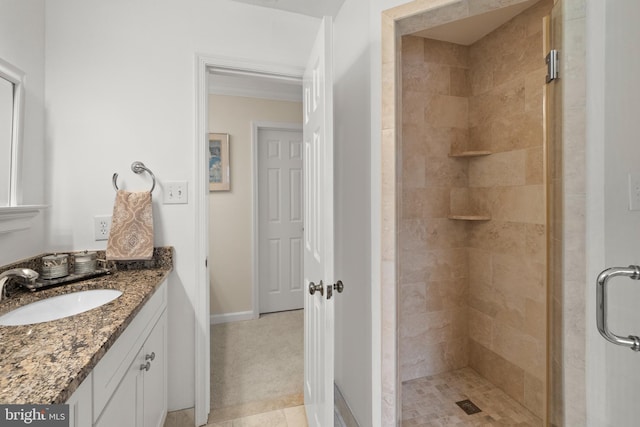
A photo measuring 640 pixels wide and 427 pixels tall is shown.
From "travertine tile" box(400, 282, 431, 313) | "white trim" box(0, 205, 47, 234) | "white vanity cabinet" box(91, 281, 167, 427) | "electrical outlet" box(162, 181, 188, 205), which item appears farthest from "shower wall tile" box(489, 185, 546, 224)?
"white trim" box(0, 205, 47, 234)

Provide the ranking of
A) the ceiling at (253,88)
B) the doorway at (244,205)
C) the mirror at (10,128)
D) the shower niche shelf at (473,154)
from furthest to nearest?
the doorway at (244,205)
the ceiling at (253,88)
the shower niche shelf at (473,154)
the mirror at (10,128)

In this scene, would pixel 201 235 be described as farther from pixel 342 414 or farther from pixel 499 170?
pixel 499 170

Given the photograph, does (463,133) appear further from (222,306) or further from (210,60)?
(222,306)

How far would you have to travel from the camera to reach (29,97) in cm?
130

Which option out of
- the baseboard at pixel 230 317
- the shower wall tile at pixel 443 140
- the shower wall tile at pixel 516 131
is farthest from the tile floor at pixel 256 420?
the shower wall tile at pixel 516 131

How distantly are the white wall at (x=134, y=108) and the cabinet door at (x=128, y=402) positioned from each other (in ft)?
1.78

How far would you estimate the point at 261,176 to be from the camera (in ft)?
10.2

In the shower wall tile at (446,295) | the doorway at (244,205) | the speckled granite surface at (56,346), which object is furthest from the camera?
the doorway at (244,205)

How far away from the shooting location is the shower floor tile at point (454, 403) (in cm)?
163

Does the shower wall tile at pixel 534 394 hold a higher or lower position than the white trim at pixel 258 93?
lower

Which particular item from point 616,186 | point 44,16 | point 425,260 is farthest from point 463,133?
point 44,16

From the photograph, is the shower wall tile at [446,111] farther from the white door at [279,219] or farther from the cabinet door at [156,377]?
the cabinet door at [156,377]

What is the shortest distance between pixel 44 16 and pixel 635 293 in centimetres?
279

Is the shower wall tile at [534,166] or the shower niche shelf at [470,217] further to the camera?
the shower niche shelf at [470,217]
